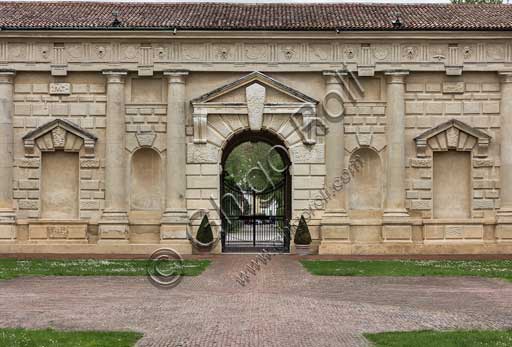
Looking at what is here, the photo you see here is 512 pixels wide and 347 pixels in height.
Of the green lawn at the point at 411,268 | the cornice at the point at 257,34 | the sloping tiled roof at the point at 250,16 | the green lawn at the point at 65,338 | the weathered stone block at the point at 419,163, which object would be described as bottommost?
the green lawn at the point at 65,338

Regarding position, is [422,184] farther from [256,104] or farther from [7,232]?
[7,232]

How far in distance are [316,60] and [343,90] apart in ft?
5.07

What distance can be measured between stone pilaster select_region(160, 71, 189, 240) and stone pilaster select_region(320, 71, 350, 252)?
5.42m

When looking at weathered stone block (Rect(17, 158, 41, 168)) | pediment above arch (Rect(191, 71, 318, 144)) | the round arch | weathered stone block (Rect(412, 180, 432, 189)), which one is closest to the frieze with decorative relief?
pediment above arch (Rect(191, 71, 318, 144))

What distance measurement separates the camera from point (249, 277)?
69.5 feet

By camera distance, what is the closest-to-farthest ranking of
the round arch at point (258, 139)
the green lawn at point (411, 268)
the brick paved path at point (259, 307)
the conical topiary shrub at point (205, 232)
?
1. the brick paved path at point (259, 307)
2. the green lawn at point (411, 268)
3. the conical topiary shrub at point (205, 232)
4. the round arch at point (258, 139)

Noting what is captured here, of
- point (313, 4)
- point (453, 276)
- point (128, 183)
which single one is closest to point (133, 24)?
point (128, 183)

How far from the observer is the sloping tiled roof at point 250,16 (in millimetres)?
28500

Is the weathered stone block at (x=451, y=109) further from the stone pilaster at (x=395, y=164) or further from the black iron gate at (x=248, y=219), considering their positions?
the black iron gate at (x=248, y=219)

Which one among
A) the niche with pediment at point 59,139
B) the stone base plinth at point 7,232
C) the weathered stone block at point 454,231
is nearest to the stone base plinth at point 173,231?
the niche with pediment at point 59,139

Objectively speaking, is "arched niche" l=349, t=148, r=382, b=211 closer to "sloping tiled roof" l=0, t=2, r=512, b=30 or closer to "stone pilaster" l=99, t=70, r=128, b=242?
"sloping tiled roof" l=0, t=2, r=512, b=30

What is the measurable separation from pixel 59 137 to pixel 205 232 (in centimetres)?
672

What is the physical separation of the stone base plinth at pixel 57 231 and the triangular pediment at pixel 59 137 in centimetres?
282

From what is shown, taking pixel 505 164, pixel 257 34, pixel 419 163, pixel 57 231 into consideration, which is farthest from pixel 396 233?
pixel 57 231
